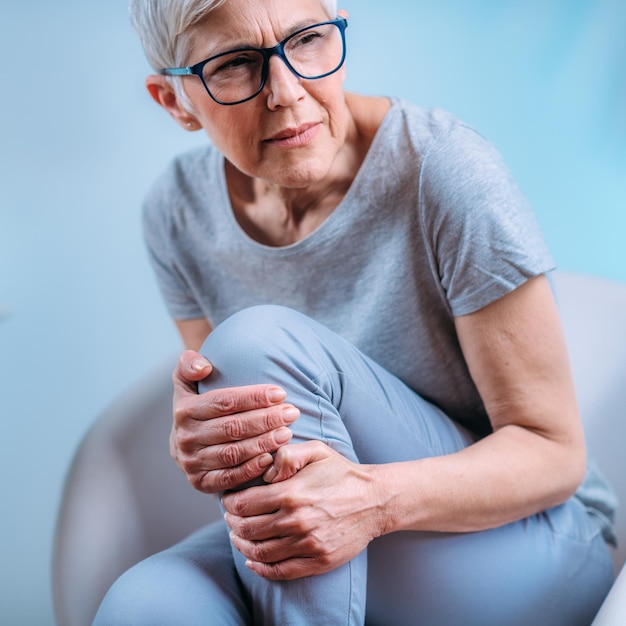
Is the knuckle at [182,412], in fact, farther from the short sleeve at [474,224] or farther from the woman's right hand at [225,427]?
the short sleeve at [474,224]

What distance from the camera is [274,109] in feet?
3.31

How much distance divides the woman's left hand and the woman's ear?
54cm

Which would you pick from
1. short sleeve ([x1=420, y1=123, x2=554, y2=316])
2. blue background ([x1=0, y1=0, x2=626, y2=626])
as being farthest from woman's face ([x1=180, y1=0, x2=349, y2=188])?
blue background ([x1=0, y1=0, x2=626, y2=626])

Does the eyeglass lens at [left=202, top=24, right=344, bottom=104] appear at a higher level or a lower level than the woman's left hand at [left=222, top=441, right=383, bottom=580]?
higher

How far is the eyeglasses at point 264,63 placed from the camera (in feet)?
3.21

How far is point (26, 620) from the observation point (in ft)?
5.57

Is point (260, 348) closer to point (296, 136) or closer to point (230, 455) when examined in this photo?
point (230, 455)

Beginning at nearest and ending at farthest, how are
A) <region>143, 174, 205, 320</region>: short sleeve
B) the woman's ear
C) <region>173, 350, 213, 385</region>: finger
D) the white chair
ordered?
<region>173, 350, 213, 385</region>: finger
the woman's ear
the white chair
<region>143, 174, 205, 320</region>: short sleeve

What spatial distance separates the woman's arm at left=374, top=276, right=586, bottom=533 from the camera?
0.97m

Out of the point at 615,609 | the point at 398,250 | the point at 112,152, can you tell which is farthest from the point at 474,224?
the point at 112,152

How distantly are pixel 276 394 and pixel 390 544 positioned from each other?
0.87 ft

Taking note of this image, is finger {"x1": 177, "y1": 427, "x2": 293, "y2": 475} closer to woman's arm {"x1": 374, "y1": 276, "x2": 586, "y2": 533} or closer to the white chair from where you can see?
woman's arm {"x1": 374, "y1": 276, "x2": 586, "y2": 533}

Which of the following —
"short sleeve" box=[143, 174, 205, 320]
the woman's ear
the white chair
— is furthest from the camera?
"short sleeve" box=[143, 174, 205, 320]

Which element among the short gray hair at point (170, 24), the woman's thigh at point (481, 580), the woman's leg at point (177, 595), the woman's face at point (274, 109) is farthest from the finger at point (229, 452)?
the short gray hair at point (170, 24)
